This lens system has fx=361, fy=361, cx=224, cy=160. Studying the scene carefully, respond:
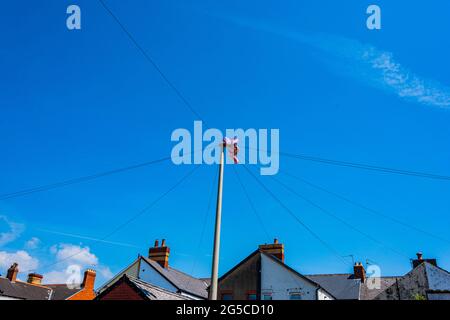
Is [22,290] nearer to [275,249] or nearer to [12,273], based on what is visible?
[12,273]

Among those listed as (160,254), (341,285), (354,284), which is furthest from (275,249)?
(160,254)

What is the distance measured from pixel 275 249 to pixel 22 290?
2985cm

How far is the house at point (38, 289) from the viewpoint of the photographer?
3969 cm

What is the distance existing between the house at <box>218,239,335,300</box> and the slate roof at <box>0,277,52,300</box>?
22.9m

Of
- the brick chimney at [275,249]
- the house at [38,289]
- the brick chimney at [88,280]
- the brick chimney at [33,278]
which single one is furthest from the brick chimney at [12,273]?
the brick chimney at [275,249]

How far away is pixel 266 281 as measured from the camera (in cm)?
3303

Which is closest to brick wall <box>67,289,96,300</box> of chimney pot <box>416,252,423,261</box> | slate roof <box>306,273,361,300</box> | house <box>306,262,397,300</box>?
house <box>306,262,397,300</box>

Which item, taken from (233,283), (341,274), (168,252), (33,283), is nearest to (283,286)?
(233,283)

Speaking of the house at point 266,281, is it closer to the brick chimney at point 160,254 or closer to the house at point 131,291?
the brick chimney at point 160,254

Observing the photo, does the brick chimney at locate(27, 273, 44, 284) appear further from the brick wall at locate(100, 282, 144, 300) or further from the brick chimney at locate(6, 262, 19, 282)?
the brick wall at locate(100, 282, 144, 300)

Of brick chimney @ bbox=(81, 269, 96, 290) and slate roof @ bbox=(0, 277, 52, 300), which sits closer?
slate roof @ bbox=(0, 277, 52, 300)

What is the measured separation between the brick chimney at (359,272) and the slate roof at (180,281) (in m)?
16.5

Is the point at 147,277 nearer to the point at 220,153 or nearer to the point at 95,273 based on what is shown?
the point at 95,273

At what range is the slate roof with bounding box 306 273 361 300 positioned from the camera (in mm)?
35625
